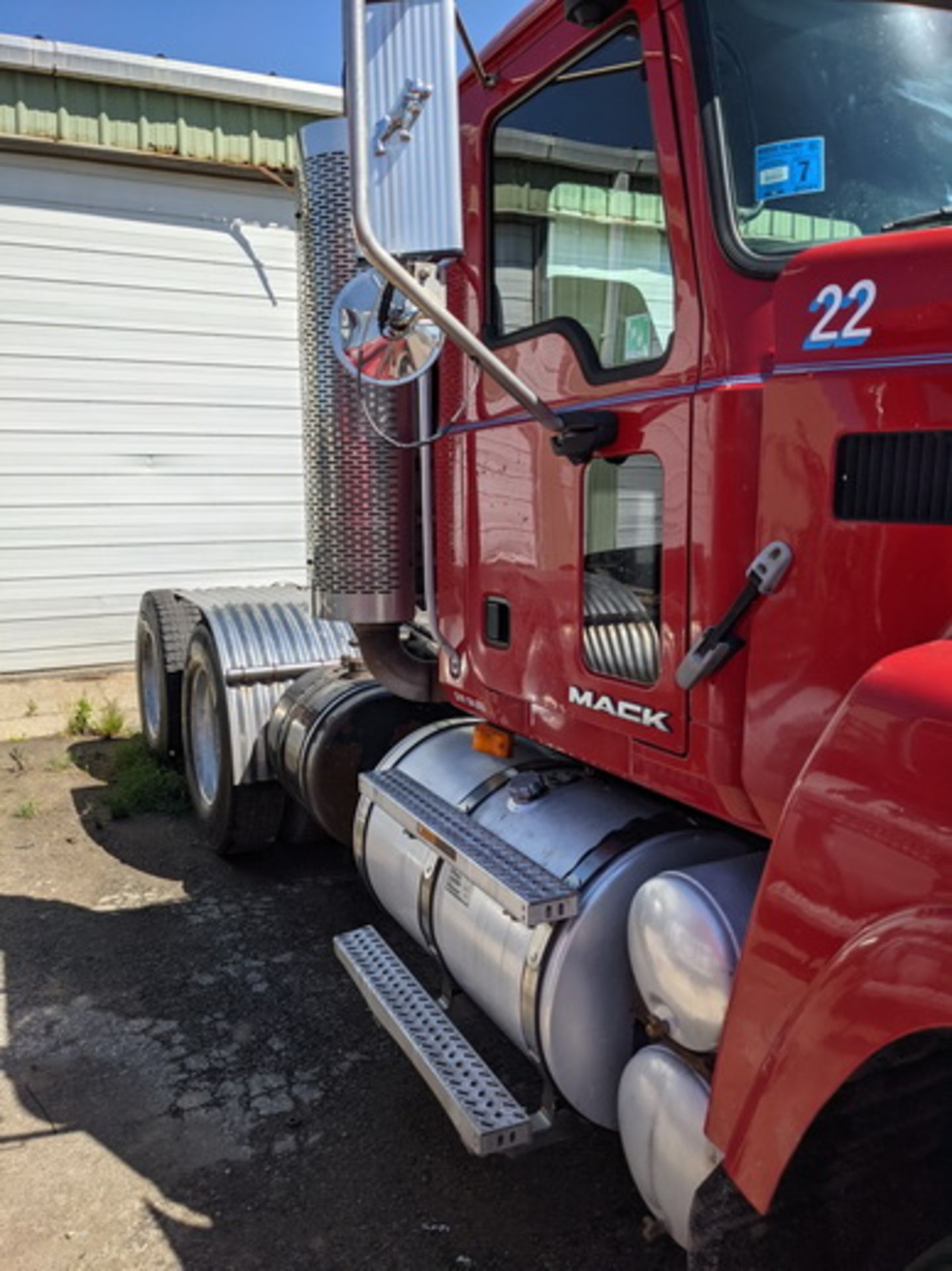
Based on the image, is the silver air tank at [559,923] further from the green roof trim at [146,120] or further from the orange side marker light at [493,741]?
the green roof trim at [146,120]

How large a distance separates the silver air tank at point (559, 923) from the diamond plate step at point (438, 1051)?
115 millimetres

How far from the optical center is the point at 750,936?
67.4 inches

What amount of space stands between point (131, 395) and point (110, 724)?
2.67m

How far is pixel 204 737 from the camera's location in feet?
16.9

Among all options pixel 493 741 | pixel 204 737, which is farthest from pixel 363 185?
pixel 204 737

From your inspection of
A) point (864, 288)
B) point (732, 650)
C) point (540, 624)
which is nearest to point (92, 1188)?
point (540, 624)

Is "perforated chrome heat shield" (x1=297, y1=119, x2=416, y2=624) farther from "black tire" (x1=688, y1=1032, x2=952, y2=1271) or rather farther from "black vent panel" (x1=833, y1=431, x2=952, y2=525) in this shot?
"black tire" (x1=688, y1=1032, x2=952, y2=1271)

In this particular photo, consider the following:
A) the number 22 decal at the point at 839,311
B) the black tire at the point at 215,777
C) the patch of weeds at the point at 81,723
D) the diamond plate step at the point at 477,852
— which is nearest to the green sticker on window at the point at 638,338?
the number 22 decal at the point at 839,311

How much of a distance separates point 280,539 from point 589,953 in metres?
6.90

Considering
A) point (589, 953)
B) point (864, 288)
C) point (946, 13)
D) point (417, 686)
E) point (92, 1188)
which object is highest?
point (946, 13)

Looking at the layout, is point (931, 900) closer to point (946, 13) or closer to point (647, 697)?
point (647, 697)

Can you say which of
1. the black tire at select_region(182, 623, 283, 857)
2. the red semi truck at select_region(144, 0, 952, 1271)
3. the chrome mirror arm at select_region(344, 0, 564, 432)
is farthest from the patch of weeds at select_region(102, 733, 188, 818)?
the chrome mirror arm at select_region(344, 0, 564, 432)

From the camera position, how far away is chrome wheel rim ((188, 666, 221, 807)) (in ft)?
16.1

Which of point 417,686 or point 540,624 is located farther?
point 417,686
